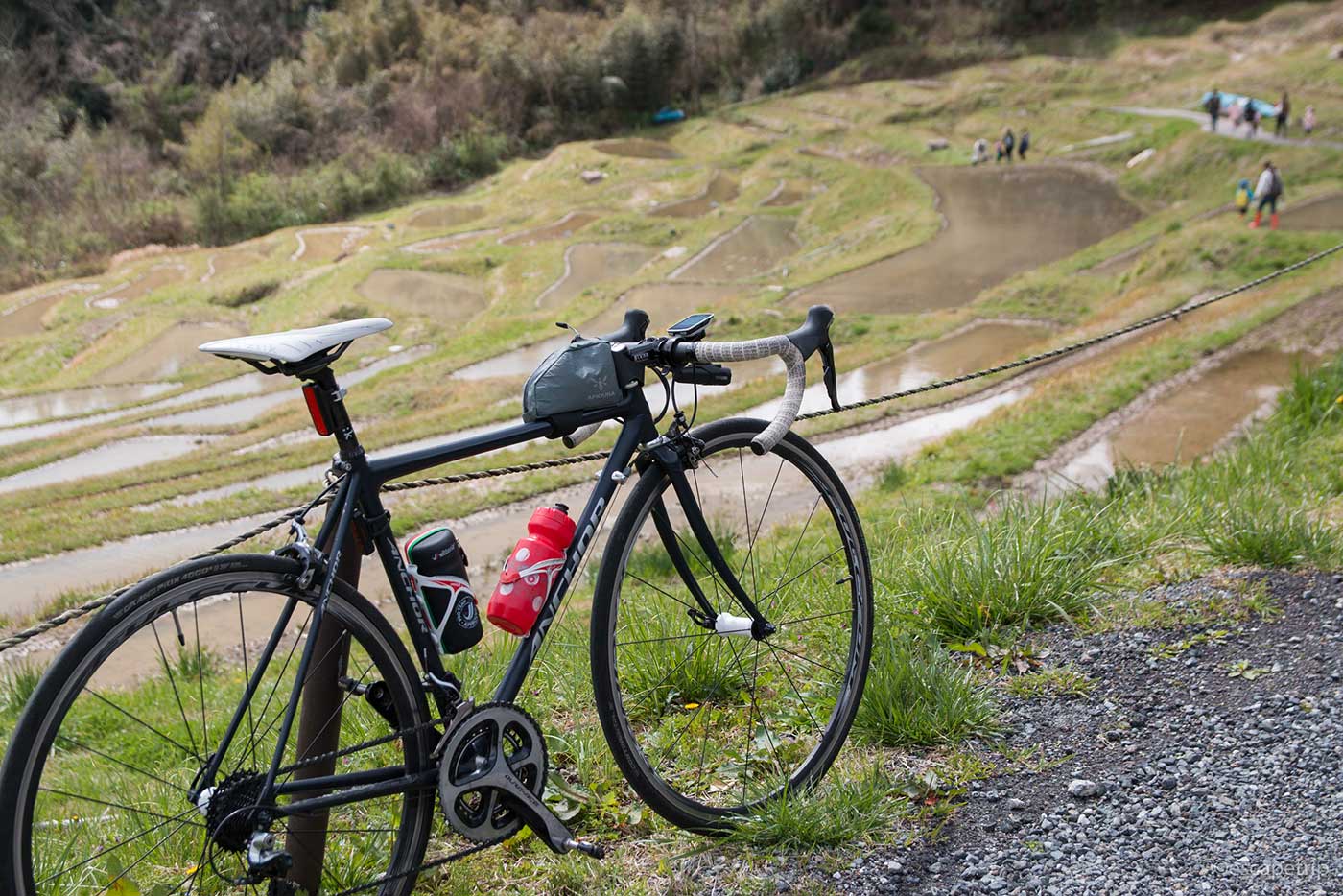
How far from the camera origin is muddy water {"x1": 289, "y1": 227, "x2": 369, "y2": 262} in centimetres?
3825

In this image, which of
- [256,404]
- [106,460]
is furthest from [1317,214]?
[106,460]

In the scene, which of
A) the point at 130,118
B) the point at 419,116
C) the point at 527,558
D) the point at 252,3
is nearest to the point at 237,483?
the point at 527,558

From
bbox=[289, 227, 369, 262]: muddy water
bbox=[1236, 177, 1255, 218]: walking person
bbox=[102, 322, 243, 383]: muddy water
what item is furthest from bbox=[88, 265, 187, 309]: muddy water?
bbox=[1236, 177, 1255, 218]: walking person

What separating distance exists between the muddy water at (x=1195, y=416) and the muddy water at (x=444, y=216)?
30.4 m

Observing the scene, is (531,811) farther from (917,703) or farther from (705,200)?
(705,200)

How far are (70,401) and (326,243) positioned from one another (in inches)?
589

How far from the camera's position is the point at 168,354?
30.2 metres

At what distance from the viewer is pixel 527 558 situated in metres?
2.73

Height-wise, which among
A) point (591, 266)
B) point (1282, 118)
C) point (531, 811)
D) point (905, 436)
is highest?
point (531, 811)

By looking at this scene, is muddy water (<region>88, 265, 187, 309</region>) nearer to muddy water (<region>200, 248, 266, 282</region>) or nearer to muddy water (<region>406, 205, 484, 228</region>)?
muddy water (<region>200, 248, 266, 282</region>)

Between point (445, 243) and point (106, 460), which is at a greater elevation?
point (445, 243)

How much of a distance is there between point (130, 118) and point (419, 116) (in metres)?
15.3

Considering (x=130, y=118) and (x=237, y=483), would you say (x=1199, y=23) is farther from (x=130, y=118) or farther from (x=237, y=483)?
(x=130, y=118)

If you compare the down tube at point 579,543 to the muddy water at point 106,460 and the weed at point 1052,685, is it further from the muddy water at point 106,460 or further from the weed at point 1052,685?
the muddy water at point 106,460
